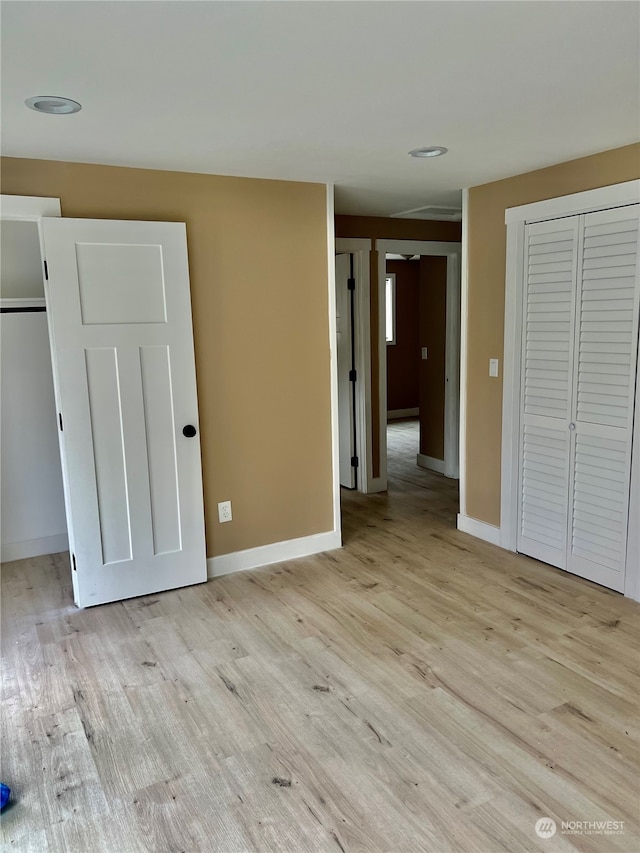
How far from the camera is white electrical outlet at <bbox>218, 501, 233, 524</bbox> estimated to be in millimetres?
3764

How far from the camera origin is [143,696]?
2.59 m

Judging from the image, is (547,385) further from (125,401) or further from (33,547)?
(33,547)

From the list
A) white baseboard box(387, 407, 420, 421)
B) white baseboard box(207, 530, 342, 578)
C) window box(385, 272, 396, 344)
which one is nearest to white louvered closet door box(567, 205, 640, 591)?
white baseboard box(207, 530, 342, 578)

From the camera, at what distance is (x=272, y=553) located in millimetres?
3988

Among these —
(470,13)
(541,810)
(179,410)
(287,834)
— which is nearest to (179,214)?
(179,410)

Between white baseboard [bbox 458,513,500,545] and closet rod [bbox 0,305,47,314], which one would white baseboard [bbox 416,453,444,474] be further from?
closet rod [bbox 0,305,47,314]

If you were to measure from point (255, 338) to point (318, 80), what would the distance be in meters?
1.81

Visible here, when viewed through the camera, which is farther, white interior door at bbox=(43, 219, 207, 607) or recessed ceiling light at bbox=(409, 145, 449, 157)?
white interior door at bbox=(43, 219, 207, 607)

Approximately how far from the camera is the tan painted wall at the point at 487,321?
12.3ft

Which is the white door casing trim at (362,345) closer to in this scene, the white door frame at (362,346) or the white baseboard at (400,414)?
the white door frame at (362,346)

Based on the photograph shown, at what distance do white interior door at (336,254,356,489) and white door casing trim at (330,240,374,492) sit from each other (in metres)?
0.07

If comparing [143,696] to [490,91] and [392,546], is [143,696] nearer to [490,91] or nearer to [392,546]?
[392,546]

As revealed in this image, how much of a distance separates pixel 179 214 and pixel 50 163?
675 millimetres

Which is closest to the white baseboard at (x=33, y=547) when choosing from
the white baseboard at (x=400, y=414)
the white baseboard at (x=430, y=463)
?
the white baseboard at (x=430, y=463)
